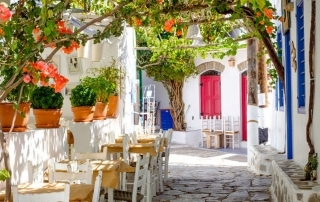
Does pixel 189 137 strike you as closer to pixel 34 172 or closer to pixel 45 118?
pixel 45 118

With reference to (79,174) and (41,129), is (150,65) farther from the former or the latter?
(79,174)

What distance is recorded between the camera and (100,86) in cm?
886

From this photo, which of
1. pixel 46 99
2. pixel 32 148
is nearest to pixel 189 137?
pixel 46 99

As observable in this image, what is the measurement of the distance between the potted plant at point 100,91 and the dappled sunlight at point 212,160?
3.22 meters

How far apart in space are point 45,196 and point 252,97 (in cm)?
804

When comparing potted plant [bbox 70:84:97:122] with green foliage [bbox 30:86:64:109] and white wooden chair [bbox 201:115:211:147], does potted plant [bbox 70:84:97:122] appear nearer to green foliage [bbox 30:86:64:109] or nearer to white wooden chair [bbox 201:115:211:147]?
green foliage [bbox 30:86:64:109]

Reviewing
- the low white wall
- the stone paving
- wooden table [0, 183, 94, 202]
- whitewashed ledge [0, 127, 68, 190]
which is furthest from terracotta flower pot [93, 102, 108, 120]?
the low white wall

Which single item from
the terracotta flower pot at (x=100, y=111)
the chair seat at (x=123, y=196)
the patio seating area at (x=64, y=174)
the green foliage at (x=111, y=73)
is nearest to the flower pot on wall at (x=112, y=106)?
the green foliage at (x=111, y=73)

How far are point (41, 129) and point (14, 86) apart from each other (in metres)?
1.66

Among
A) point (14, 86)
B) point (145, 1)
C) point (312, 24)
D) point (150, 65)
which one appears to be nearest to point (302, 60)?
point (312, 24)

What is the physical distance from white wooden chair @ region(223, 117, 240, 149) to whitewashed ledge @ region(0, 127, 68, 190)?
9.66 meters

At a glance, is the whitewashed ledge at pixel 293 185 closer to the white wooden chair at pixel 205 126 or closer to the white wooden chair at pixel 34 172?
the white wooden chair at pixel 34 172

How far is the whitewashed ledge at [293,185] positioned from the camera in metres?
4.43

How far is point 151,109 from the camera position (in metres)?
17.8
